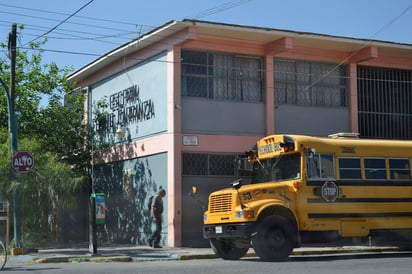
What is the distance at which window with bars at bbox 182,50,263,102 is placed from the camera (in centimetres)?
2150

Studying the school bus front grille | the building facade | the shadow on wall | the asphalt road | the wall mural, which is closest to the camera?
the asphalt road

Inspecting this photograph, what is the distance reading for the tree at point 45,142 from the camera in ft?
64.6

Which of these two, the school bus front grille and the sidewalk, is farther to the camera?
the sidewalk

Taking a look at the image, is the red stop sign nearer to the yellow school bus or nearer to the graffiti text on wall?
the yellow school bus

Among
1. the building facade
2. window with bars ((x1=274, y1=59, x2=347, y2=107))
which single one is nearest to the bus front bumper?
the building facade

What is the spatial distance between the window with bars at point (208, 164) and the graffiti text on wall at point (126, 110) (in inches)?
89.5

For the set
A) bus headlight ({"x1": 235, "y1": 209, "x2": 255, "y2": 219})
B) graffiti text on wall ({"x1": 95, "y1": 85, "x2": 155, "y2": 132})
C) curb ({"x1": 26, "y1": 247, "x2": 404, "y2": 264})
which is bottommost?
curb ({"x1": 26, "y1": 247, "x2": 404, "y2": 264})

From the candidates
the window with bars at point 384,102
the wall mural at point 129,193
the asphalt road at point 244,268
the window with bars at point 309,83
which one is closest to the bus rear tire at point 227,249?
the asphalt road at point 244,268

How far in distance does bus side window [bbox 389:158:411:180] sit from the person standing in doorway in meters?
7.13

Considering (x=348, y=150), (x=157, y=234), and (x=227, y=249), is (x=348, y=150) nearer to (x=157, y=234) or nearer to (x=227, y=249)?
(x=227, y=249)

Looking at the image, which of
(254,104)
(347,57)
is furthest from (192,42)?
(347,57)

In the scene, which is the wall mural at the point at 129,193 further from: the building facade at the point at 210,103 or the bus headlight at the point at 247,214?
the bus headlight at the point at 247,214

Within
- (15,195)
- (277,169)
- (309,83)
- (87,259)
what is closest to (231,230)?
(277,169)

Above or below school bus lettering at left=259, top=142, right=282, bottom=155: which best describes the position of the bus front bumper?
below
